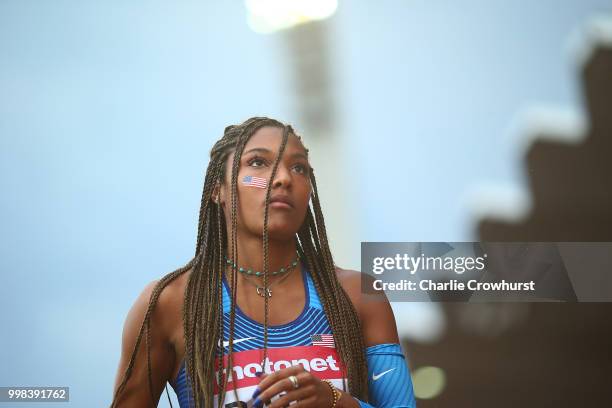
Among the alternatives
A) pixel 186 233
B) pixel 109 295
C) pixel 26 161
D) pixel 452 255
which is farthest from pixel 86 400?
pixel 452 255

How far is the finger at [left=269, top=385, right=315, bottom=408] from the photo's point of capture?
1.83m

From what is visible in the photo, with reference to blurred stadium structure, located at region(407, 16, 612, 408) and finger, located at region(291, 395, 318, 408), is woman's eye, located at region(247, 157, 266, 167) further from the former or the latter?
blurred stadium structure, located at region(407, 16, 612, 408)

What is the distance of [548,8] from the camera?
268 cm

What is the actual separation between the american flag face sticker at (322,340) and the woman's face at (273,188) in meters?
0.29

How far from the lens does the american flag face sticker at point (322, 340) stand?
2.08m

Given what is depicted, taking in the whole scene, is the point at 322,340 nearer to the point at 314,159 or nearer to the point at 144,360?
the point at 144,360

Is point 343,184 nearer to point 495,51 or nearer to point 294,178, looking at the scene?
point 294,178

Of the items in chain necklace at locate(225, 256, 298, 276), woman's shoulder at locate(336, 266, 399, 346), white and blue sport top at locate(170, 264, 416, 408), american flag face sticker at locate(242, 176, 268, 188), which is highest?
american flag face sticker at locate(242, 176, 268, 188)

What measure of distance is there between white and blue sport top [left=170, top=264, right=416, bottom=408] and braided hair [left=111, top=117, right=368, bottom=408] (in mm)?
20

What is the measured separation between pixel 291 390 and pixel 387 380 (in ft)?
1.20

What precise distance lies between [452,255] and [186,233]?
0.88 m

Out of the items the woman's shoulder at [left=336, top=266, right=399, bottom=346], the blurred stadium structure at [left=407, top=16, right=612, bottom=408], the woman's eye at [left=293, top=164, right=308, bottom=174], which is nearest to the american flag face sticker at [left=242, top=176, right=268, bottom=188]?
the woman's eye at [left=293, top=164, right=308, bottom=174]

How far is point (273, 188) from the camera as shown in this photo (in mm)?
2150

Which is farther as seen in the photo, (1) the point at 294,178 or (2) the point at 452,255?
(2) the point at 452,255
